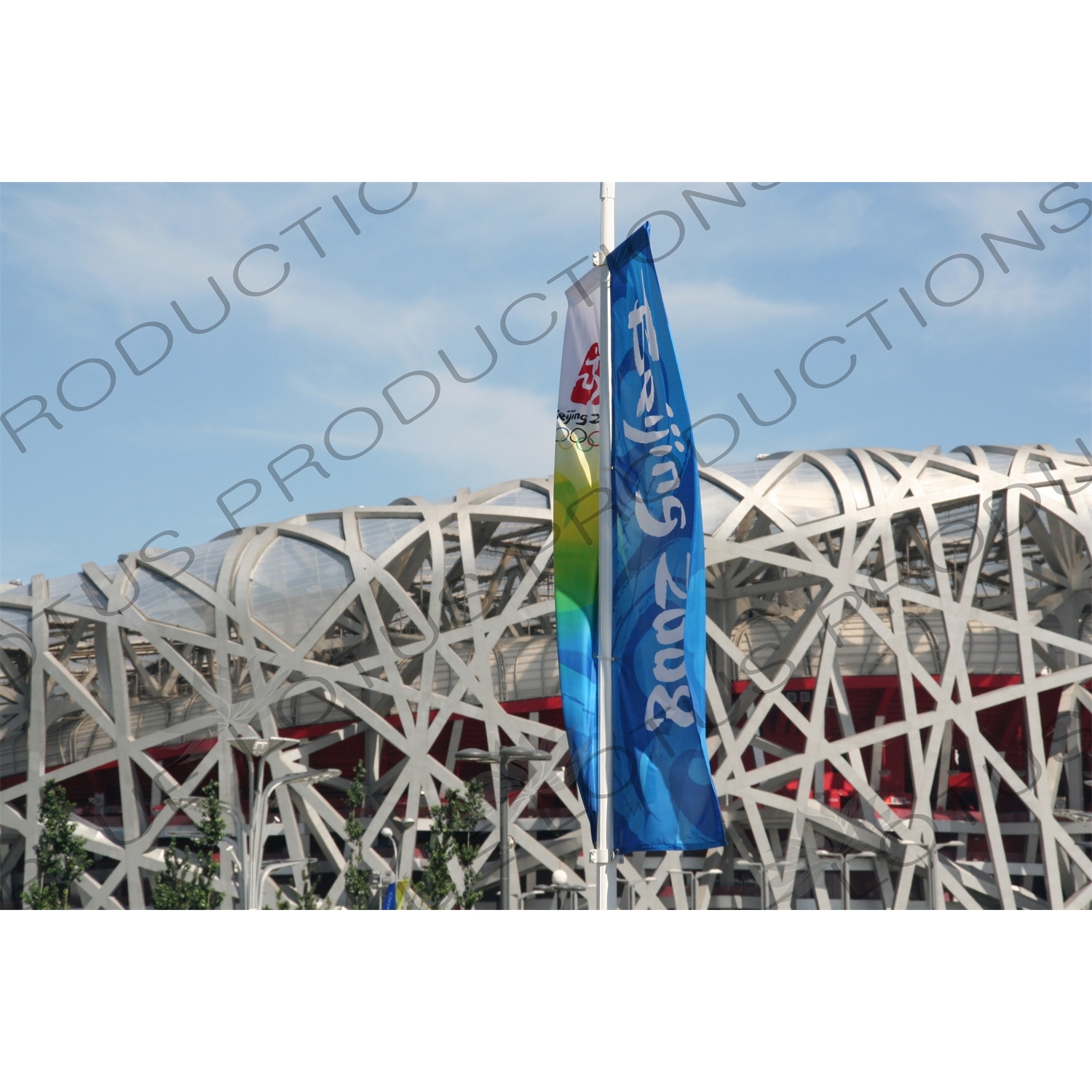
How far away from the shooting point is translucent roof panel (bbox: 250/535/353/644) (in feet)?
107

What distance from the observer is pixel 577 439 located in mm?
11891

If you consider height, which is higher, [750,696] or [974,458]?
[974,458]

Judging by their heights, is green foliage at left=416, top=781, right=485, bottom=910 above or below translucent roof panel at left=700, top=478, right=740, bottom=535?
below

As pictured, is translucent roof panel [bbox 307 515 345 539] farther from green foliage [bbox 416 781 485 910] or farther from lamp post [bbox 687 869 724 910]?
lamp post [bbox 687 869 724 910]

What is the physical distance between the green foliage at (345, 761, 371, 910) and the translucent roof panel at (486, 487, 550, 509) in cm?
950

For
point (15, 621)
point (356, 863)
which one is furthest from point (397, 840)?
point (15, 621)

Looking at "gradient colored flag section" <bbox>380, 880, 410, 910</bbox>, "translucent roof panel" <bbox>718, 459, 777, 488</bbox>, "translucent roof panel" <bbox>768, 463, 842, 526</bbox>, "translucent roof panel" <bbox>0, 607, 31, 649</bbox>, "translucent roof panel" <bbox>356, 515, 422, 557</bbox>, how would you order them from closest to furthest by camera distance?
1. "gradient colored flag section" <bbox>380, 880, 410, 910</bbox>
2. "translucent roof panel" <bbox>0, 607, 31, 649</bbox>
3. "translucent roof panel" <bbox>356, 515, 422, 557</bbox>
4. "translucent roof panel" <bbox>768, 463, 842, 526</bbox>
5. "translucent roof panel" <bbox>718, 459, 777, 488</bbox>

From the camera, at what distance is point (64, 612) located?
32.8 metres

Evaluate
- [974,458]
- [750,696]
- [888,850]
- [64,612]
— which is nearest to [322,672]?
[64,612]

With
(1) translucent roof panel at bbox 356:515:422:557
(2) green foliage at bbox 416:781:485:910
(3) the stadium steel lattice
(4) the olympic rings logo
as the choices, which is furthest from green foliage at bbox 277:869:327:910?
(4) the olympic rings logo

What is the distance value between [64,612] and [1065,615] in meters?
29.6

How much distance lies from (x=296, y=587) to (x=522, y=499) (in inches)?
286

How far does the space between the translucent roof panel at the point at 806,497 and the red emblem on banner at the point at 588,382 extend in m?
23.3

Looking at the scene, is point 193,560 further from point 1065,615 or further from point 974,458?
point 1065,615
